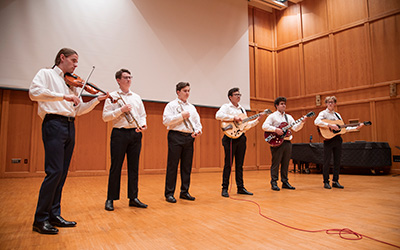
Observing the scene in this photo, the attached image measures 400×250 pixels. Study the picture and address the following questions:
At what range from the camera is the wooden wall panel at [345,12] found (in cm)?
772

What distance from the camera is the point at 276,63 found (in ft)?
31.9

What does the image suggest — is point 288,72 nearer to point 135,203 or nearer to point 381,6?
point 381,6

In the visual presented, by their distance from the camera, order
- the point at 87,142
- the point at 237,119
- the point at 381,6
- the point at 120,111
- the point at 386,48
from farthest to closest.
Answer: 1. the point at 381,6
2. the point at 386,48
3. the point at 87,142
4. the point at 237,119
5. the point at 120,111

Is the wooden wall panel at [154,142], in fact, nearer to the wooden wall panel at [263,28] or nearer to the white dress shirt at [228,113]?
the white dress shirt at [228,113]

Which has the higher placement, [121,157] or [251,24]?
[251,24]

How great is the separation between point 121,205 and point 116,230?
3.46 feet

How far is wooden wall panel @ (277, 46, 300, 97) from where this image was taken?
9141 millimetres

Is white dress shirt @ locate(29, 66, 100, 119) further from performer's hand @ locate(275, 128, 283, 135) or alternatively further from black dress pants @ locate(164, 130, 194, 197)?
performer's hand @ locate(275, 128, 283, 135)

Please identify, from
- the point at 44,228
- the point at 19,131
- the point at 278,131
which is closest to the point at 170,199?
the point at 44,228

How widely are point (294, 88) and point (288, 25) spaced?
2.29 metres

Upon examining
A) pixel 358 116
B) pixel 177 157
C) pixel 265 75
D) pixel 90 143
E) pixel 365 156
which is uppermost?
pixel 265 75

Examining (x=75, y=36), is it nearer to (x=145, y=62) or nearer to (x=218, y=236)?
(x=145, y=62)

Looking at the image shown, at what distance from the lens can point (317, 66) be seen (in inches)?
339

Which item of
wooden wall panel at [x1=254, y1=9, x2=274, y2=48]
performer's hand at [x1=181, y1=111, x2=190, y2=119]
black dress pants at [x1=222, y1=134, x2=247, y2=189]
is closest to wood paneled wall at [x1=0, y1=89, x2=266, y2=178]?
wooden wall panel at [x1=254, y1=9, x2=274, y2=48]
